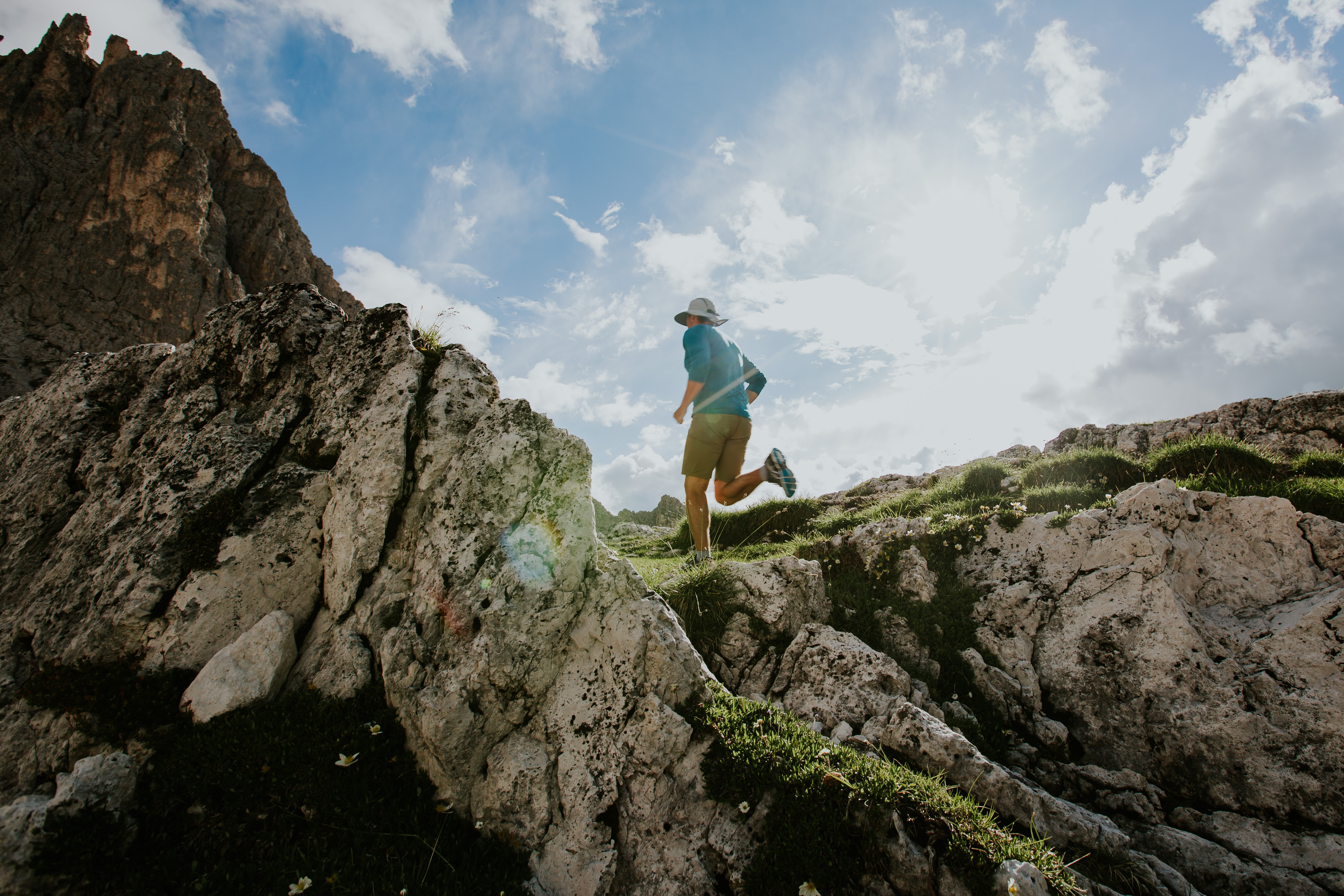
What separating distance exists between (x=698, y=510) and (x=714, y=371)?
78.5 inches

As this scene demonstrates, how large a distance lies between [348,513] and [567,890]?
3.68m

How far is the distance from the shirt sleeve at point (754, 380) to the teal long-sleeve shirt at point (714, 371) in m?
0.64

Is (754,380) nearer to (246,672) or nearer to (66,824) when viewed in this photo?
(246,672)

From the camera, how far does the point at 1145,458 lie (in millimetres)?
9617

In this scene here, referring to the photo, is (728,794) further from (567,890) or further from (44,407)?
(44,407)

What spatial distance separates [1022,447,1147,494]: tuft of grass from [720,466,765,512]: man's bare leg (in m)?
5.14

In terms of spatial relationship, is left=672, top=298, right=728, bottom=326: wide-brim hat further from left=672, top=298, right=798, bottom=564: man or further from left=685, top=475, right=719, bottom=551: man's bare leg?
left=685, top=475, right=719, bottom=551: man's bare leg

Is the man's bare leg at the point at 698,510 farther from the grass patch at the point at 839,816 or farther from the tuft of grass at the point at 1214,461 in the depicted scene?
the tuft of grass at the point at 1214,461

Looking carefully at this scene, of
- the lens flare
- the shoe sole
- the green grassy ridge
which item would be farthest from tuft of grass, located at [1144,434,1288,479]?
the green grassy ridge

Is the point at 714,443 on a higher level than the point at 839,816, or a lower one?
higher

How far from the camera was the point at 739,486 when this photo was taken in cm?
842

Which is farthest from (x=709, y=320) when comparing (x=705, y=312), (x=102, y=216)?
(x=102, y=216)

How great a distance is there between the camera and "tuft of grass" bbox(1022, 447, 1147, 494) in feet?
30.4

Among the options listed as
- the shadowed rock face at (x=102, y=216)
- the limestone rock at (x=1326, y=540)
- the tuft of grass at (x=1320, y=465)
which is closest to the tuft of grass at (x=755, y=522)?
the limestone rock at (x=1326, y=540)
